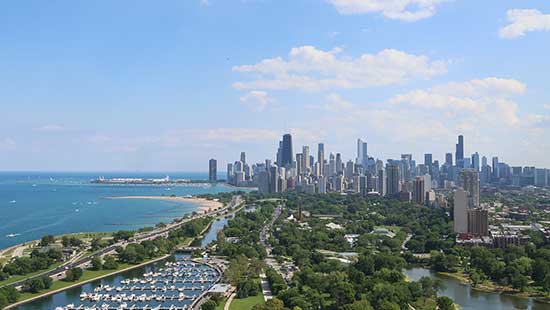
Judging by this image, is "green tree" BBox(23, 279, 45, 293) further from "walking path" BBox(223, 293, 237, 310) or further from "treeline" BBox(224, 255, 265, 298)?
"walking path" BBox(223, 293, 237, 310)

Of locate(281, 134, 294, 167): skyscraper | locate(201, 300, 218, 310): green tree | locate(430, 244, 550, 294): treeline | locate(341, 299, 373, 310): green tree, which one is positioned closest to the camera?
locate(341, 299, 373, 310): green tree

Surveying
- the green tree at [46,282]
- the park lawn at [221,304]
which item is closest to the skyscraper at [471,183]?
the park lawn at [221,304]

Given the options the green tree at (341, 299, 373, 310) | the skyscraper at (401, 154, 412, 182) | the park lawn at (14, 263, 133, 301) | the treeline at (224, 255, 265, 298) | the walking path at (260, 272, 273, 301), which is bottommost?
the park lawn at (14, 263, 133, 301)

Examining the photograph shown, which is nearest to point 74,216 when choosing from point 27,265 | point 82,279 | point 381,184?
point 27,265

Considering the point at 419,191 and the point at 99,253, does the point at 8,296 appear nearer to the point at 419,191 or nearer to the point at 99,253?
the point at 99,253

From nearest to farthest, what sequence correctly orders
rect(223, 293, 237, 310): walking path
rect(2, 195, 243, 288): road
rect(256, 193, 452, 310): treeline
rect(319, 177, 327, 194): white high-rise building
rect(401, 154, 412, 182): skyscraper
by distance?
rect(256, 193, 452, 310): treeline < rect(223, 293, 237, 310): walking path < rect(2, 195, 243, 288): road < rect(319, 177, 327, 194): white high-rise building < rect(401, 154, 412, 182): skyscraper

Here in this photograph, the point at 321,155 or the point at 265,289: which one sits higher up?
the point at 321,155

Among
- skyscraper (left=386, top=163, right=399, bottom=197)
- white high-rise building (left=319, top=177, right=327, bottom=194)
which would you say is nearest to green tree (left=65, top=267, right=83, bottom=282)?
skyscraper (left=386, top=163, right=399, bottom=197)

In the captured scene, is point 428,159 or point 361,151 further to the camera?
point 361,151
